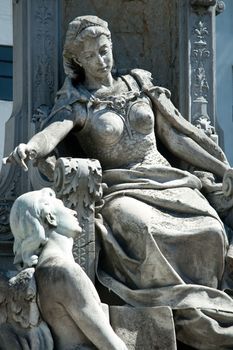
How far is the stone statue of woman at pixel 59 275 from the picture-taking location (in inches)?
711

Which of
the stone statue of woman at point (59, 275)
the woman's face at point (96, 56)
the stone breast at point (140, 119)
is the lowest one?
the stone statue of woman at point (59, 275)

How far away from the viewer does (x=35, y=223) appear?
18266 mm

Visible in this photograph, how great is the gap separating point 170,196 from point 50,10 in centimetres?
230

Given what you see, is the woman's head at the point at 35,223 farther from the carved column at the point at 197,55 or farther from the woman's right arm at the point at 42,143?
the carved column at the point at 197,55

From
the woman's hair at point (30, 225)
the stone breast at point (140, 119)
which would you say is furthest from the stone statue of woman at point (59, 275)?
the stone breast at point (140, 119)

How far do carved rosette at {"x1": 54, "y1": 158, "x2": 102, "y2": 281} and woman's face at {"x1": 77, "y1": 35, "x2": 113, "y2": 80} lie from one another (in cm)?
121

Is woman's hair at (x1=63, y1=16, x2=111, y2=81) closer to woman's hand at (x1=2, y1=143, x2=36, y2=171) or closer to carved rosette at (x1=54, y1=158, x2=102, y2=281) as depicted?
woman's hand at (x1=2, y1=143, x2=36, y2=171)

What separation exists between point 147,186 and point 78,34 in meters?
1.41

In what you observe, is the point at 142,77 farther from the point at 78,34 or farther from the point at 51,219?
the point at 51,219

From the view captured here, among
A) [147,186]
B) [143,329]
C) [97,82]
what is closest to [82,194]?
[147,186]

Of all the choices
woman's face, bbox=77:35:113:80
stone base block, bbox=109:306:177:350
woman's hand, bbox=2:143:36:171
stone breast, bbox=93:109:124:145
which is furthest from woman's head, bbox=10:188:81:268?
woman's face, bbox=77:35:113:80

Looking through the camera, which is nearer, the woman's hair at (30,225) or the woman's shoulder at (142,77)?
the woman's hair at (30,225)

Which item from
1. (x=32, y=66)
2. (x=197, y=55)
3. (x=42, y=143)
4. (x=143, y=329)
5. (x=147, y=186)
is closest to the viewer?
(x=143, y=329)

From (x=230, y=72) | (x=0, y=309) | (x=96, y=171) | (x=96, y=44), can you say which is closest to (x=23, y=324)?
(x=0, y=309)
